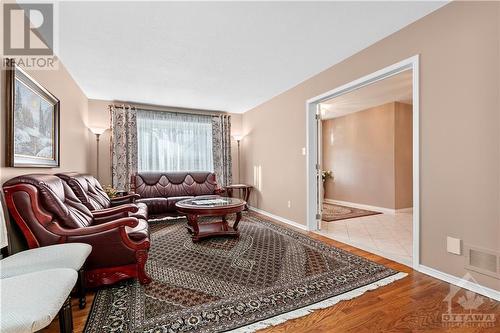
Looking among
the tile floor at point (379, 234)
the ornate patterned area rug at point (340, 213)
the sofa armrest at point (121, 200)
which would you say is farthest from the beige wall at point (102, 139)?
the ornate patterned area rug at point (340, 213)

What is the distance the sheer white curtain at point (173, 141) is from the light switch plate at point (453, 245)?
4.68m

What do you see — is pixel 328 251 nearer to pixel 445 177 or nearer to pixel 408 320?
pixel 408 320

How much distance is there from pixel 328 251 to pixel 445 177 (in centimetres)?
142

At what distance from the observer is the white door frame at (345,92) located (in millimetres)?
2312

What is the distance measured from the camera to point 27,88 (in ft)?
7.10

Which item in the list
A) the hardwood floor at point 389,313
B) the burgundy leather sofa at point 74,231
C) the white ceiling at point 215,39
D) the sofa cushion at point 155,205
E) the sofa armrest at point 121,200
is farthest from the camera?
the sofa cushion at point 155,205

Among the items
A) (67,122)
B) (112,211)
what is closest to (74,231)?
(112,211)

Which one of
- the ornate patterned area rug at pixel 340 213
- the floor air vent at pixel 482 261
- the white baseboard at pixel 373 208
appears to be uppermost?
the floor air vent at pixel 482 261

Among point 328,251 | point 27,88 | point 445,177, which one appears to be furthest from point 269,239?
point 27,88

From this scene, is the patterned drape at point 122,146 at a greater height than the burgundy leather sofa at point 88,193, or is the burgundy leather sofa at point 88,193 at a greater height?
the patterned drape at point 122,146

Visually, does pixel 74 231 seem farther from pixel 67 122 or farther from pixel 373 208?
pixel 373 208

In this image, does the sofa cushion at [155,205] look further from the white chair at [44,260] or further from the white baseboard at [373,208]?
the white baseboard at [373,208]

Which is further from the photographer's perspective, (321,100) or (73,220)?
(321,100)

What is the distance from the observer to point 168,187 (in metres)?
5.08
